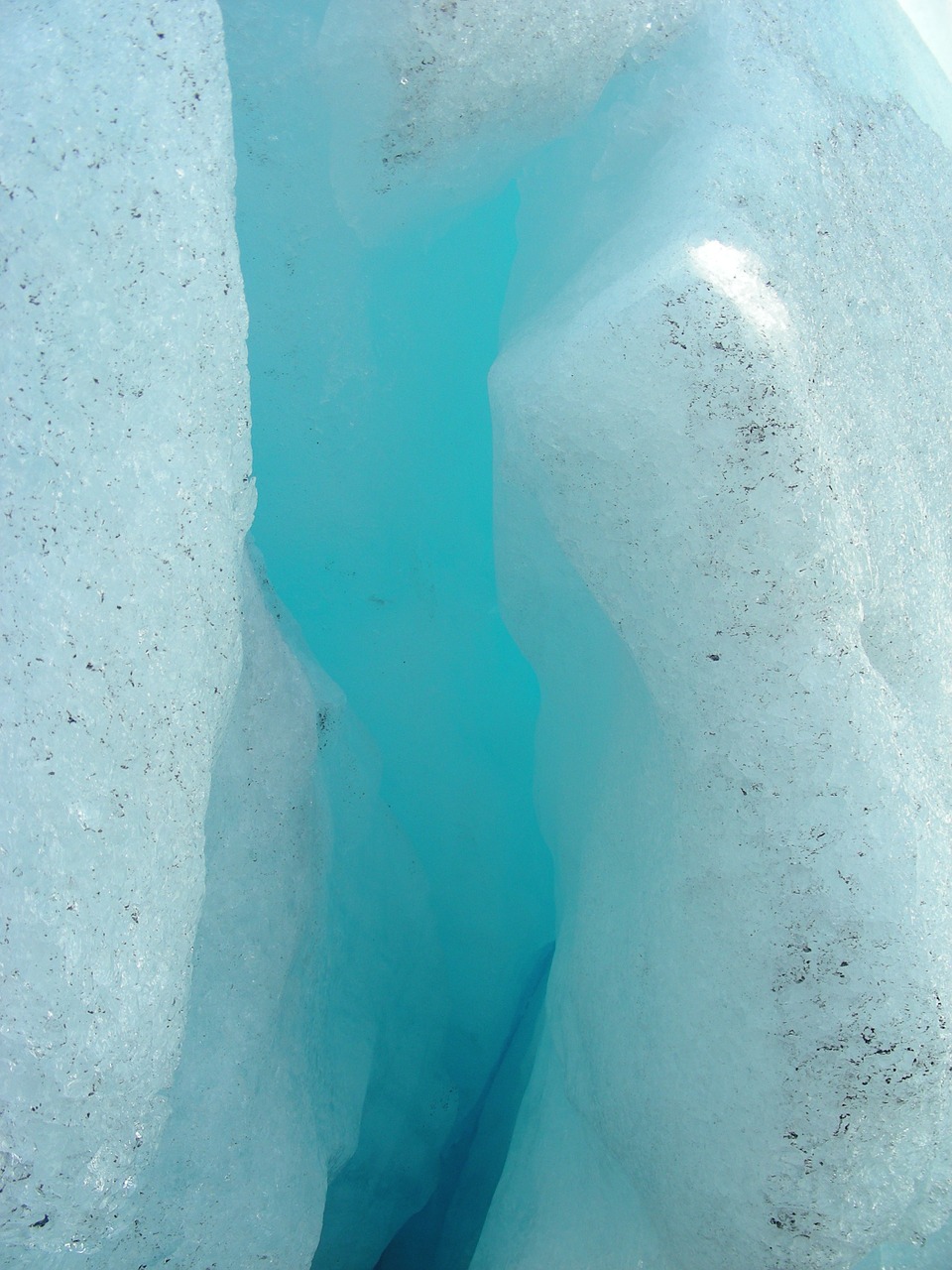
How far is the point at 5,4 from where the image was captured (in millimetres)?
674

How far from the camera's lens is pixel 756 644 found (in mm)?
682

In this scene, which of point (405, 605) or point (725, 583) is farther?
point (405, 605)

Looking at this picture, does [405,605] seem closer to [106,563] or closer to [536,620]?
[536,620]

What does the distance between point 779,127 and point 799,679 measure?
53 centimetres

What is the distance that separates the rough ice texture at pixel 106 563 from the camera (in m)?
0.55

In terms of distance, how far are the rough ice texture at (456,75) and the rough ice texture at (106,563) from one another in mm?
219

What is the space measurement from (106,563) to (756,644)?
0.48m

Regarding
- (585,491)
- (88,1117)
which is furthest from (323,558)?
(88,1117)

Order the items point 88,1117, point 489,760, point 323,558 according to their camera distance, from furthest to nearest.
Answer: point 489,760 → point 323,558 → point 88,1117

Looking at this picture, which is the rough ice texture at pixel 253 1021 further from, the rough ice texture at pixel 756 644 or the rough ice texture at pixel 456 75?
the rough ice texture at pixel 456 75

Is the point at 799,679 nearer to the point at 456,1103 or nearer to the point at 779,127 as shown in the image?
the point at 779,127

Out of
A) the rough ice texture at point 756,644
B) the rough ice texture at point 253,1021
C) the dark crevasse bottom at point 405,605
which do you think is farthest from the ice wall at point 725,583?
the rough ice texture at point 253,1021

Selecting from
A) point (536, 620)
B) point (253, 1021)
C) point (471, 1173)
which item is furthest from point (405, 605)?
point (471, 1173)

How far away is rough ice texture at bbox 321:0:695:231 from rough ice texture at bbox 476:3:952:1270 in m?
0.06
